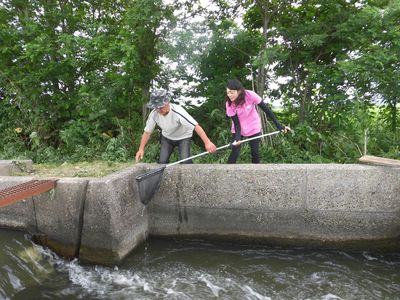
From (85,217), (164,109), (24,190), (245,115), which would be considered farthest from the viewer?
(245,115)

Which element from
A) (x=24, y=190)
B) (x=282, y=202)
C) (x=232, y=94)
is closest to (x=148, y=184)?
(x=24, y=190)

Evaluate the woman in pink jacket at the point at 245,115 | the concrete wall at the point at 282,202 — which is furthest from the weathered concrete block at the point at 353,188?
the woman in pink jacket at the point at 245,115

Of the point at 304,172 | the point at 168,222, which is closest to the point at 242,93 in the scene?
the point at 304,172

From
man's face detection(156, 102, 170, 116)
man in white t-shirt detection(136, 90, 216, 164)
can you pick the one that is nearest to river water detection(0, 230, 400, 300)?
man in white t-shirt detection(136, 90, 216, 164)

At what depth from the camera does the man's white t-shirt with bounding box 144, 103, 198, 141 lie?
14.6ft

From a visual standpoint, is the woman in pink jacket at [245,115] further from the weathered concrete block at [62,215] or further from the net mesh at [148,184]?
the weathered concrete block at [62,215]

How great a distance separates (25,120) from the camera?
23.3 feet

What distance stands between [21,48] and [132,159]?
3375mm

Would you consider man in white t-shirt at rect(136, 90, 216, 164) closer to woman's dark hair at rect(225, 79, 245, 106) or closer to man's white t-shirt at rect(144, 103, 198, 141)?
man's white t-shirt at rect(144, 103, 198, 141)

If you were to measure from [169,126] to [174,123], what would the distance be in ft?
0.28

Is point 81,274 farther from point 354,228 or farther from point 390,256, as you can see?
point 390,256

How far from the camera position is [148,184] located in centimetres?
406

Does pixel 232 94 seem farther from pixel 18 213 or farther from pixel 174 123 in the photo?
pixel 18 213

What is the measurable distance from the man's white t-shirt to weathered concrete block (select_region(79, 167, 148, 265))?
0.90 m
